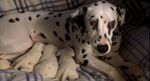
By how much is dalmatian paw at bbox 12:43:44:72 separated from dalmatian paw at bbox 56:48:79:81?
0.54 ft

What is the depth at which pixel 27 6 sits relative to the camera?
2580 mm

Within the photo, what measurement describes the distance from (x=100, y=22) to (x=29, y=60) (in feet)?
1.84

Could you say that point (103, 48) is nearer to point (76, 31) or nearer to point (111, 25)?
point (111, 25)

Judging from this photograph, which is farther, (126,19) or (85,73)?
(126,19)

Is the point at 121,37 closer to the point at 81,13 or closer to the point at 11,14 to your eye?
the point at 81,13

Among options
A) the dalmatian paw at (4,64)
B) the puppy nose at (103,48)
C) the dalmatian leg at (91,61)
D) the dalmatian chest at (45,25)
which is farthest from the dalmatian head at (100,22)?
the dalmatian paw at (4,64)

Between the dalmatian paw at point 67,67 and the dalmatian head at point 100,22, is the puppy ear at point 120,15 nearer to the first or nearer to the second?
the dalmatian head at point 100,22

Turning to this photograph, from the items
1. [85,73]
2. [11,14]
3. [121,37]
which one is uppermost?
[11,14]

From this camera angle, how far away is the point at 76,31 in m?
2.29

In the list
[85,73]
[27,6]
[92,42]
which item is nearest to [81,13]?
[92,42]

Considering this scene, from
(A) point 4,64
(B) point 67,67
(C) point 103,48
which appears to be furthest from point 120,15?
(A) point 4,64

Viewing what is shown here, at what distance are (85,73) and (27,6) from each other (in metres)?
0.80

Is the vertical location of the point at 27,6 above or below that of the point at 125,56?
above

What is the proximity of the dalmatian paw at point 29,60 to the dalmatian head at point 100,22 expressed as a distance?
38cm
